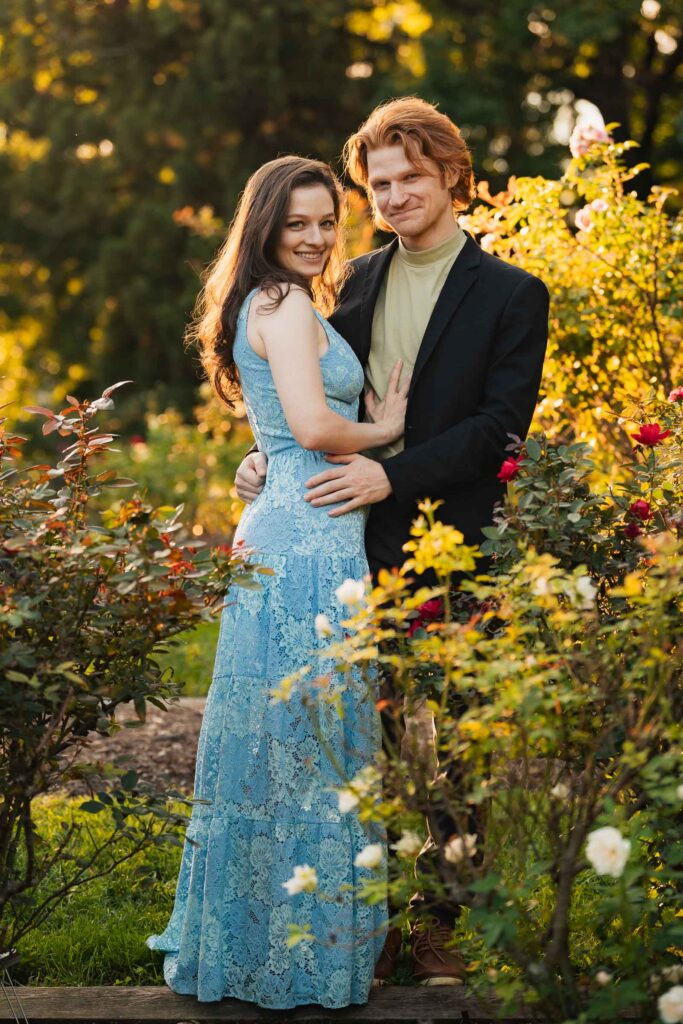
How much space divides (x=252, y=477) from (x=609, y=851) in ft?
5.96

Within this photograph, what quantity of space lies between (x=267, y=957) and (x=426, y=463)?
1.40 metres

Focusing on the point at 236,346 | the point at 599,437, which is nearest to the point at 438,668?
the point at 236,346

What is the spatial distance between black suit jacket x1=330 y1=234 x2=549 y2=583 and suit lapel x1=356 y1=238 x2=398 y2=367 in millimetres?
229

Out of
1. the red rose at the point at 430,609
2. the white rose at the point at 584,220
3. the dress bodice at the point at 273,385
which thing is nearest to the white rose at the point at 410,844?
the red rose at the point at 430,609

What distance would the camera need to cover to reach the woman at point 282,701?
10.5 ft

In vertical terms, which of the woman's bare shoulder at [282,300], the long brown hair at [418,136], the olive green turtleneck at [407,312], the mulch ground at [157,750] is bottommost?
the mulch ground at [157,750]

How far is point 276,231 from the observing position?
3.45 meters

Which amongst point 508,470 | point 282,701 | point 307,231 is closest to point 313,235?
point 307,231

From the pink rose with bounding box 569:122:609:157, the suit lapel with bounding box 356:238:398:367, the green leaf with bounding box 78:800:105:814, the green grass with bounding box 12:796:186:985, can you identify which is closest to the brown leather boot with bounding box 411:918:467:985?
the green grass with bounding box 12:796:186:985

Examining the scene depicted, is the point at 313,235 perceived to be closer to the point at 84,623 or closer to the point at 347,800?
the point at 84,623

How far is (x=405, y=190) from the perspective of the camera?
3.55m

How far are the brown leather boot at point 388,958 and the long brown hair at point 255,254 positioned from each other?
67.2 inches

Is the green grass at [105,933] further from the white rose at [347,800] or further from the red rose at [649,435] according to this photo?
the red rose at [649,435]

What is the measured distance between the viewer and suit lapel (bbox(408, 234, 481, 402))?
140 inches
